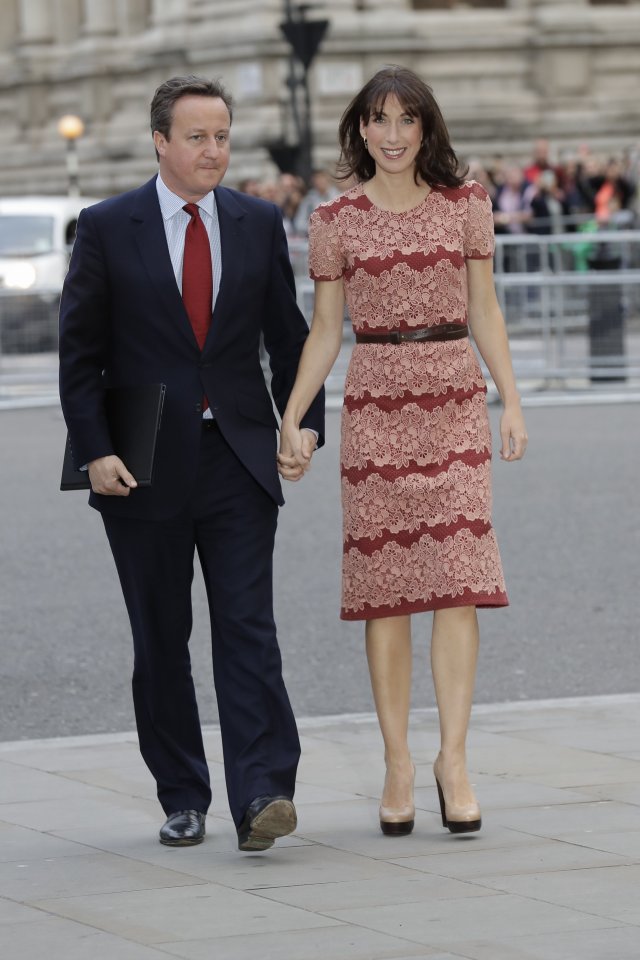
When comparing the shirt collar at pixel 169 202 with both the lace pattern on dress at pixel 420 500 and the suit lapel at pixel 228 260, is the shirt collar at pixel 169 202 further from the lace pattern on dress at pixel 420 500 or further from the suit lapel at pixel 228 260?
the lace pattern on dress at pixel 420 500

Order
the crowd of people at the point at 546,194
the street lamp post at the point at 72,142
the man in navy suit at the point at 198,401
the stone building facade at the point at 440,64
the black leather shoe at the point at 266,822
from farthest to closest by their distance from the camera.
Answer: the street lamp post at the point at 72,142
the stone building facade at the point at 440,64
the crowd of people at the point at 546,194
the man in navy suit at the point at 198,401
the black leather shoe at the point at 266,822

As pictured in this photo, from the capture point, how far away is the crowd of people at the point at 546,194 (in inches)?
1027

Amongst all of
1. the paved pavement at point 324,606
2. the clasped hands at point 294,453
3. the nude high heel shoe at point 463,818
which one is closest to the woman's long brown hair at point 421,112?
the clasped hands at point 294,453

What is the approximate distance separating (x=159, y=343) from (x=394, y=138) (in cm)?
76

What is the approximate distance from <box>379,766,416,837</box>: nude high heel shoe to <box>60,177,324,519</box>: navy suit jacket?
83 cm

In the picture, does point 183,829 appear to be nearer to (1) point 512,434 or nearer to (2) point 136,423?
(2) point 136,423

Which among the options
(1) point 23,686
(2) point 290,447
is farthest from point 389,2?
(2) point 290,447

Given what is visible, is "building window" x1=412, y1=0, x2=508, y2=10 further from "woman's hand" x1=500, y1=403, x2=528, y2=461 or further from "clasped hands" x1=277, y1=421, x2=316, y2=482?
"clasped hands" x1=277, y1=421, x2=316, y2=482

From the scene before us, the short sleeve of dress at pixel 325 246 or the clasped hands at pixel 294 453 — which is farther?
the short sleeve of dress at pixel 325 246

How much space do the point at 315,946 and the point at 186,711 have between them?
3.97 feet

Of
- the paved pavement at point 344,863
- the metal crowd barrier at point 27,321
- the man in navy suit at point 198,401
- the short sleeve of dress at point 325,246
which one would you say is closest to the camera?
the paved pavement at point 344,863

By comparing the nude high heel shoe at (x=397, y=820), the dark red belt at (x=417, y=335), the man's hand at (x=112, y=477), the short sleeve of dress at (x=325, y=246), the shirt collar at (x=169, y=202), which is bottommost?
the nude high heel shoe at (x=397, y=820)

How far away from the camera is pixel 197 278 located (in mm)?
5715

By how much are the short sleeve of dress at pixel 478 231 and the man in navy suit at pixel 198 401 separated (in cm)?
46
